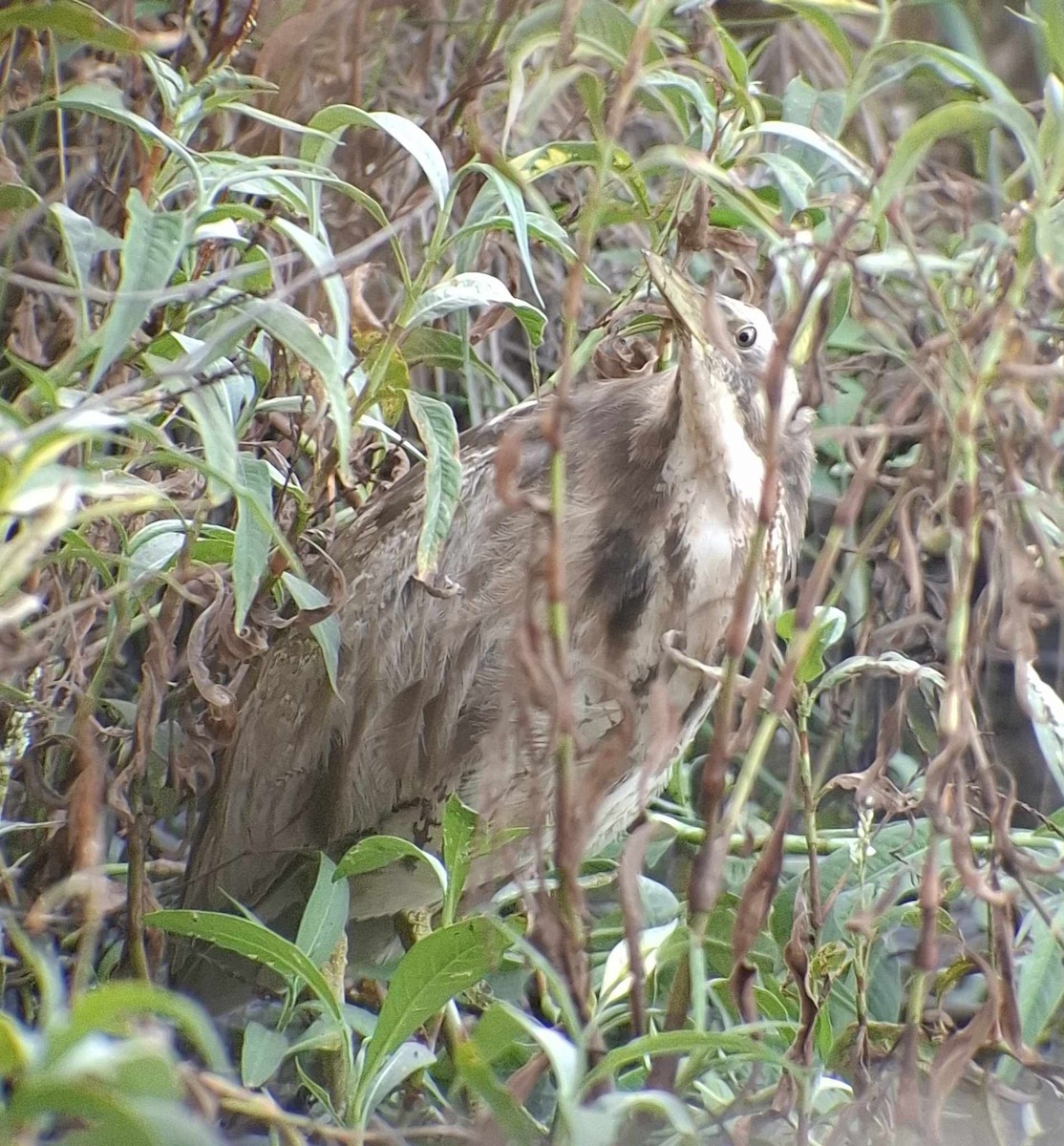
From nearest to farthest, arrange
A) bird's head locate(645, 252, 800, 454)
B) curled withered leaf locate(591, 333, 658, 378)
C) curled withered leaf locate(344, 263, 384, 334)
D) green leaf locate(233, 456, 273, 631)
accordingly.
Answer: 1. green leaf locate(233, 456, 273, 631)
2. bird's head locate(645, 252, 800, 454)
3. curled withered leaf locate(344, 263, 384, 334)
4. curled withered leaf locate(591, 333, 658, 378)

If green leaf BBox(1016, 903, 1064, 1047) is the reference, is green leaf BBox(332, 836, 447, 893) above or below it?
above

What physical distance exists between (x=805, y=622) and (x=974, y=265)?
449mm

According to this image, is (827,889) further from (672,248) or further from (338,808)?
(672,248)

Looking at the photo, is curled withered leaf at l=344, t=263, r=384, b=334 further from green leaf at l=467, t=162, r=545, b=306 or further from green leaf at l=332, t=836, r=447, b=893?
green leaf at l=332, t=836, r=447, b=893

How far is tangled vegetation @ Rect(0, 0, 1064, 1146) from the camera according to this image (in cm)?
124

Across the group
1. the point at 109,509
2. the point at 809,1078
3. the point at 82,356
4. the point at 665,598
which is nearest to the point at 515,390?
the point at 665,598

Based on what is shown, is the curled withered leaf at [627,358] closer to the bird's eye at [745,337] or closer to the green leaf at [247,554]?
the bird's eye at [745,337]

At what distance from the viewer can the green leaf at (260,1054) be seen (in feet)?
5.18

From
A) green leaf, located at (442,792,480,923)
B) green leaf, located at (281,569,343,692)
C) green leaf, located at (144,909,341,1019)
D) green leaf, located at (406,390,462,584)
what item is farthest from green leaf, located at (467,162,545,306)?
green leaf, located at (144,909,341,1019)

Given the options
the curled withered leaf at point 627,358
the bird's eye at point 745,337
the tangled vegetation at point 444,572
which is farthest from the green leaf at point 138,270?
the curled withered leaf at point 627,358

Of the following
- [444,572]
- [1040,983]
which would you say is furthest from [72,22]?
[1040,983]

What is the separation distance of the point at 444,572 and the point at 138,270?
33.3 inches

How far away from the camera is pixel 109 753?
6.61ft

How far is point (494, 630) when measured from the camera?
2.11 m
